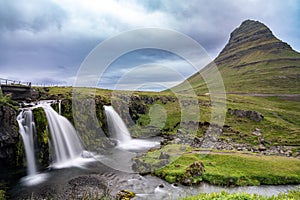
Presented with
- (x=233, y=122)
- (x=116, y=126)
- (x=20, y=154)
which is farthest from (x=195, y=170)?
(x=233, y=122)

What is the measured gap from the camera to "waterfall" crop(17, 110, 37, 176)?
27031 millimetres

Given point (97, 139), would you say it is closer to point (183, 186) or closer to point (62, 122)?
point (62, 122)

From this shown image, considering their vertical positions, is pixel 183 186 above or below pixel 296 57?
below

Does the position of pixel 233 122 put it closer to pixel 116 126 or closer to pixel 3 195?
pixel 116 126

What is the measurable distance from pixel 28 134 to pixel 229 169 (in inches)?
1039

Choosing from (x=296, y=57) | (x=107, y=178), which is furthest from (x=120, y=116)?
(x=296, y=57)

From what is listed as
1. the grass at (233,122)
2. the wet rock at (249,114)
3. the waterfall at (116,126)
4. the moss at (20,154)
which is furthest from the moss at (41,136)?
the wet rock at (249,114)

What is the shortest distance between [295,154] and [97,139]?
36777 mm

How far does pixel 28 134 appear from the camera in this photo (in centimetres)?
2817

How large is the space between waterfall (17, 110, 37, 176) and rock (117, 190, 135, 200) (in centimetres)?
1250

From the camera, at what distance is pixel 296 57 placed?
19662cm

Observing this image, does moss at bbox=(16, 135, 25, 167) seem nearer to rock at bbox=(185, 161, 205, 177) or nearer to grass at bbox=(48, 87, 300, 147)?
rock at bbox=(185, 161, 205, 177)

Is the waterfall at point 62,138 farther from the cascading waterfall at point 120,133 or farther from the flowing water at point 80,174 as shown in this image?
the cascading waterfall at point 120,133

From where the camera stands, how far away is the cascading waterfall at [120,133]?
4456 centimetres
